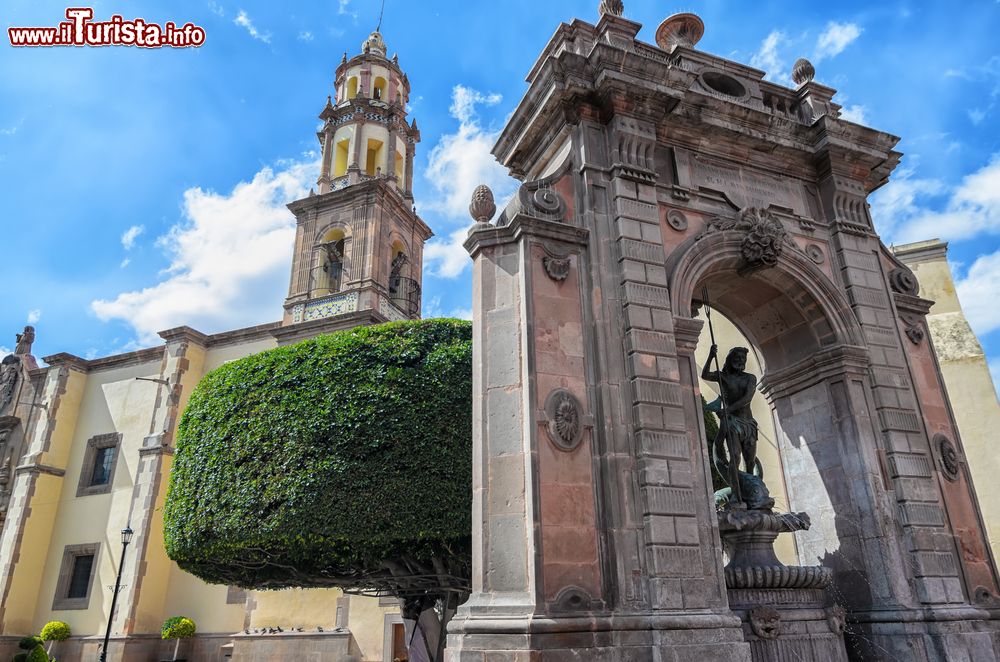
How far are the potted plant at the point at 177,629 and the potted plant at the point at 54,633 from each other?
14.6 ft

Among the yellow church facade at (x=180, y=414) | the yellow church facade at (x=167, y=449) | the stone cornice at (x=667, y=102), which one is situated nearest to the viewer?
the stone cornice at (x=667, y=102)

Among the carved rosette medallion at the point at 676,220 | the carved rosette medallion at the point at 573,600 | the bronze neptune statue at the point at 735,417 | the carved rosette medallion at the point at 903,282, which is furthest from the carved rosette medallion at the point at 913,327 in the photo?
the carved rosette medallion at the point at 573,600

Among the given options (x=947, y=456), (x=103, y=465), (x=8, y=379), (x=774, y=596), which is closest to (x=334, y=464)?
(x=774, y=596)

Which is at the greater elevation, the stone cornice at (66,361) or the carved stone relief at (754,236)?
the stone cornice at (66,361)

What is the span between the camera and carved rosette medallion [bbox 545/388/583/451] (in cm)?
791

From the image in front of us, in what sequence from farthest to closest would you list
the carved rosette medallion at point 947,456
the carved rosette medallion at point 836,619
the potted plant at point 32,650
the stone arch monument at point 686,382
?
the potted plant at point 32,650 < the carved rosette medallion at point 947,456 < the carved rosette medallion at point 836,619 < the stone arch monument at point 686,382

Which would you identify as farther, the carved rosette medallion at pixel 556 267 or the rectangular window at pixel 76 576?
the rectangular window at pixel 76 576

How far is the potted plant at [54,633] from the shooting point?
24.8 m

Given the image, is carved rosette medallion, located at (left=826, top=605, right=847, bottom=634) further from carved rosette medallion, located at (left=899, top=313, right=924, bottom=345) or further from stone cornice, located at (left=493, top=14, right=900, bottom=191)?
stone cornice, located at (left=493, top=14, right=900, bottom=191)

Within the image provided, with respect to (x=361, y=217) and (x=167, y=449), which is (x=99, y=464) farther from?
(x=361, y=217)

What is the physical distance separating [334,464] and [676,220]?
7.33 m

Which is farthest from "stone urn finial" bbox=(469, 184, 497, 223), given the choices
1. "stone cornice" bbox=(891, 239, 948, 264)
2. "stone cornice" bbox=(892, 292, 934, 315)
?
"stone cornice" bbox=(891, 239, 948, 264)

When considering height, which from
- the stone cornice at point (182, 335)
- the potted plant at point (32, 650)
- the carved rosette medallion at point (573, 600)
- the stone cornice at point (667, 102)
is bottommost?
the potted plant at point (32, 650)

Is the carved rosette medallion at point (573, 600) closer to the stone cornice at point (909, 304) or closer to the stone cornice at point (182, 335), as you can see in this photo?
the stone cornice at point (909, 304)
